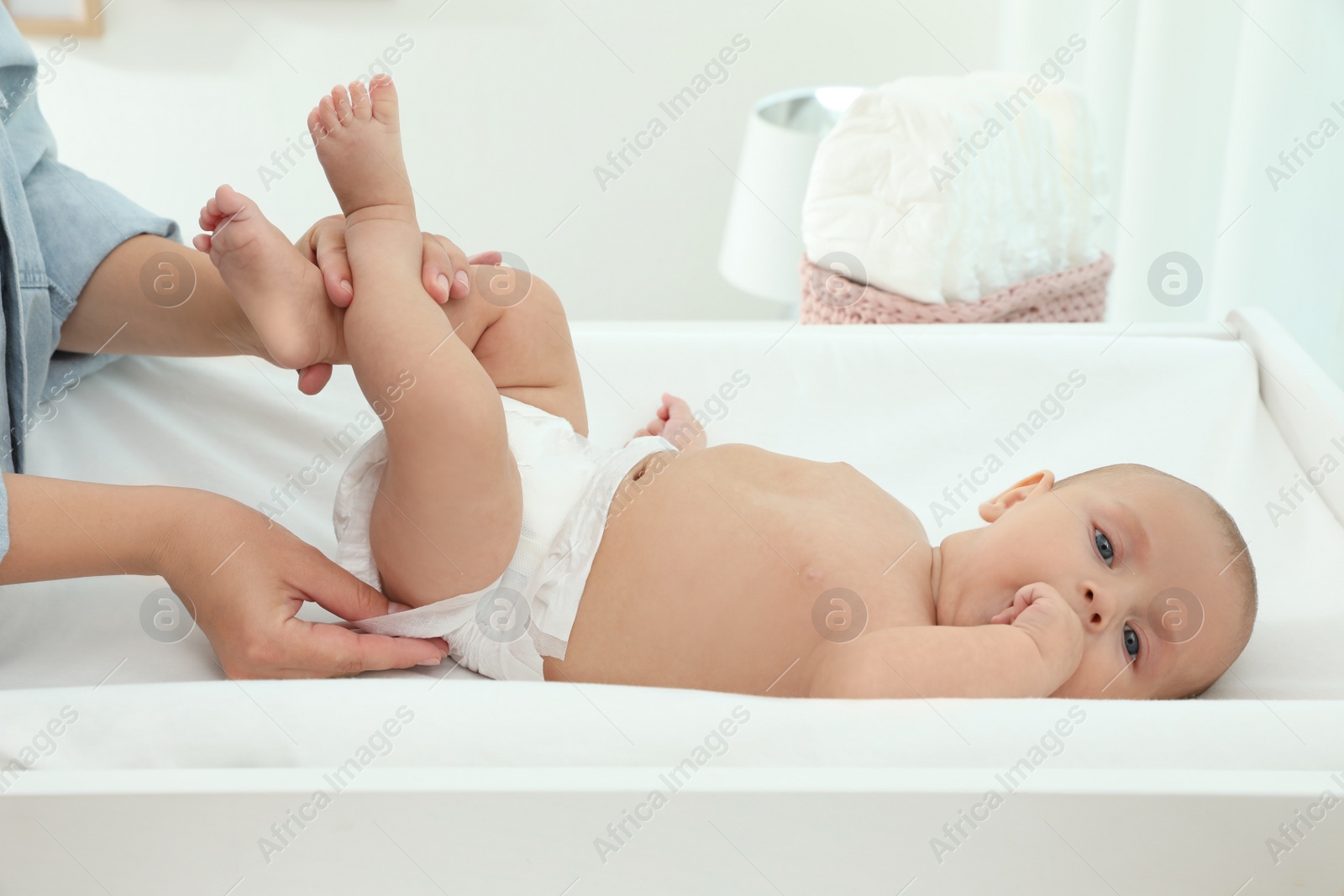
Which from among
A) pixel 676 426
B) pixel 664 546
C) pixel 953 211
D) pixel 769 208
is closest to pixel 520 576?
pixel 664 546

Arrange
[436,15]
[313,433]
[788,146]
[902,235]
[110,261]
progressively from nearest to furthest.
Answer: [110,261] < [313,433] < [902,235] < [788,146] < [436,15]

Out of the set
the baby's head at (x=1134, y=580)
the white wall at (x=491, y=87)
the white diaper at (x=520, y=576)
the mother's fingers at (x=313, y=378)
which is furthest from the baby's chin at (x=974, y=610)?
the white wall at (x=491, y=87)

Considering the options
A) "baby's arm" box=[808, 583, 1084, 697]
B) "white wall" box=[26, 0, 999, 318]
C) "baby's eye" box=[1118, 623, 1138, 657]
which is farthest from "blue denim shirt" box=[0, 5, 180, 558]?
"white wall" box=[26, 0, 999, 318]

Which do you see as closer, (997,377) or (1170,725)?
(1170,725)

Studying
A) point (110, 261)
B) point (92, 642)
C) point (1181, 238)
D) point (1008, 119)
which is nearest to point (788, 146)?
point (1008, 119)

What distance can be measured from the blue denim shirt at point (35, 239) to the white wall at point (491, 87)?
1.27 metres

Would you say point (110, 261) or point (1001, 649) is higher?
point (1001, 649)

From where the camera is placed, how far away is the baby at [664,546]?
2.36ft

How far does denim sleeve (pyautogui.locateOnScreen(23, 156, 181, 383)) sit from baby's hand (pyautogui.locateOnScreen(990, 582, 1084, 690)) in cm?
85

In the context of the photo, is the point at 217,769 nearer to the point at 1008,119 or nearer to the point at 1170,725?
the point at 1170,725

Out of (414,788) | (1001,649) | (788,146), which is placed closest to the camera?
(414,788)

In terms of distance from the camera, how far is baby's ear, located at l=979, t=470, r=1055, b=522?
95 centimetres

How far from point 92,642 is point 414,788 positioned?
0.46 metres

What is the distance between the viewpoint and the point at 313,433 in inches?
42.3
